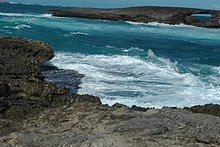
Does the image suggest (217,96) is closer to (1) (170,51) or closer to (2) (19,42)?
(2) (19,42)

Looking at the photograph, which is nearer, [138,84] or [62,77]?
[62,77]

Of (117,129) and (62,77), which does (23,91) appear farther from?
(62,77)

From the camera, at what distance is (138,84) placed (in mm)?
16141

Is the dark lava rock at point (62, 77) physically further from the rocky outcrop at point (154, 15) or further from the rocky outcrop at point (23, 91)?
the rocky outcrop at point (154, 15)

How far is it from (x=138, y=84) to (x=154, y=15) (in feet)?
170

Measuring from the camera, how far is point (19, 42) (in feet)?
47.0

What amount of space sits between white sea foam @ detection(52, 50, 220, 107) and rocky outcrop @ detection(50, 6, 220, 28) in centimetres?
4408

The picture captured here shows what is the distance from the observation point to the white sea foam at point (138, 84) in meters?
14.0

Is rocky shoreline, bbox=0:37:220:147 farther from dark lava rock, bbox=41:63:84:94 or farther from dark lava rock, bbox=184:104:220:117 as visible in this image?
dark lava rock, bbox=41:63:84:94

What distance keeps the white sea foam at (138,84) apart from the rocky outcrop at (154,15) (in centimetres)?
4408

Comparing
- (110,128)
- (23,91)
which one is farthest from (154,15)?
(110,128)

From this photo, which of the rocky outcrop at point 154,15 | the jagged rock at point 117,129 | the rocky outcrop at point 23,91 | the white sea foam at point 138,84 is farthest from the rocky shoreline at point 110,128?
the rocky outcrop at point 154,15

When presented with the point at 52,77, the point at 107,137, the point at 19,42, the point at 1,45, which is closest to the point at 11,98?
the point at 107,137

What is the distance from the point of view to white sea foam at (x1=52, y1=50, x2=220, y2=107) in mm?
13961
